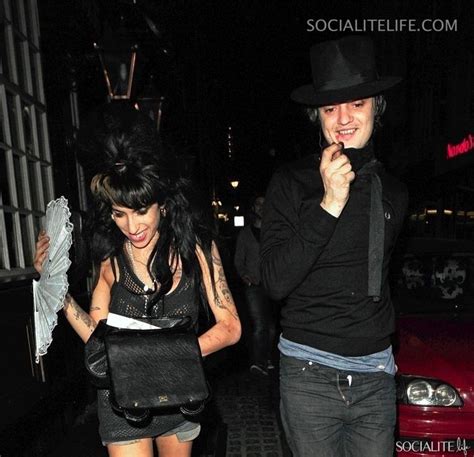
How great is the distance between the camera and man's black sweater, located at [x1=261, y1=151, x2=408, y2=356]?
1950 millimetres

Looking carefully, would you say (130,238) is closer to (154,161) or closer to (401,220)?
(154,161)

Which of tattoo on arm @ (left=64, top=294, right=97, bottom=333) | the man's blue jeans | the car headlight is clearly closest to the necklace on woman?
tattoo on arm @ (left=64, top=294, right=97, bottom=333)

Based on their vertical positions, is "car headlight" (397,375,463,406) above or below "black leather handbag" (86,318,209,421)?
below

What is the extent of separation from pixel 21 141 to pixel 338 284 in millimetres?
3395

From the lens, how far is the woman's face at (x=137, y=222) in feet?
7.56

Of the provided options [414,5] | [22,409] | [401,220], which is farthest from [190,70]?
[401,220]

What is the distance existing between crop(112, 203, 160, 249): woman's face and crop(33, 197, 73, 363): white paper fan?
219 mm

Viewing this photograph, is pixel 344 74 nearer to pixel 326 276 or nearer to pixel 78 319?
pixel 326 276

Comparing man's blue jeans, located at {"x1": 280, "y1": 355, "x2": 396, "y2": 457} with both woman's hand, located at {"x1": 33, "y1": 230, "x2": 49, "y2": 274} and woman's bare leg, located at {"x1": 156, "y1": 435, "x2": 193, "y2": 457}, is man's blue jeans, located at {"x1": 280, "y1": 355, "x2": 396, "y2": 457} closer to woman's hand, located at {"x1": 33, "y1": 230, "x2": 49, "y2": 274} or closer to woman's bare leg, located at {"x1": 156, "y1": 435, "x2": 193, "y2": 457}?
woman's bare leg, located at {"x1": 156, "y1": 435, "x2": 193, "y2": 457}

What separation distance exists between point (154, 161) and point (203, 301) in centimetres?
72

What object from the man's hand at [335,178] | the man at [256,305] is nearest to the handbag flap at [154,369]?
the man's hand at [335,178]

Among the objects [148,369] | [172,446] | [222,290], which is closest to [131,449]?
[172,446]

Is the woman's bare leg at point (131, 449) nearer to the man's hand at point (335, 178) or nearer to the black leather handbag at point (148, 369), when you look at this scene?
the black leather handbag at point (148, 369)

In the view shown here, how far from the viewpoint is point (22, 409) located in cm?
373
